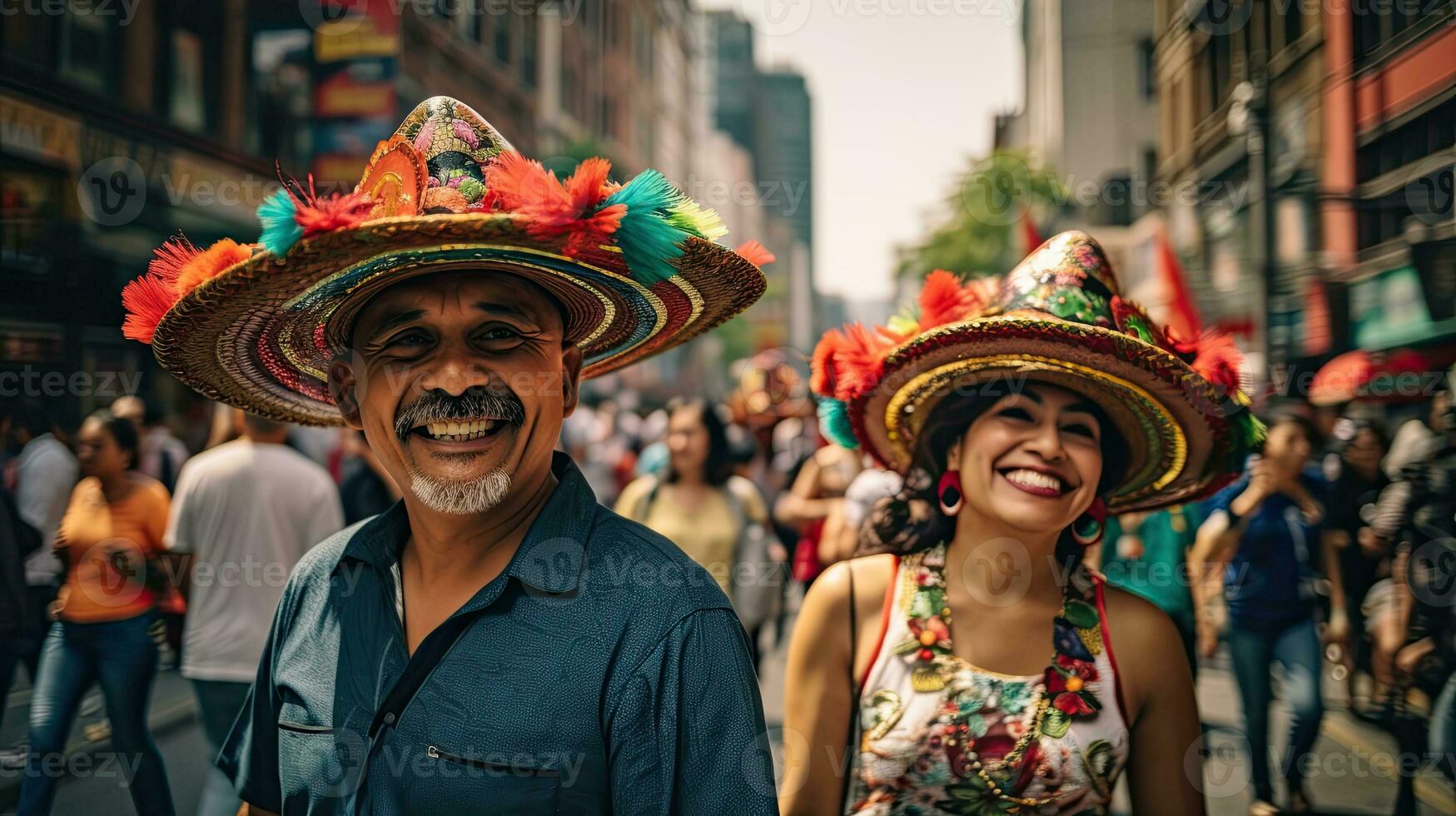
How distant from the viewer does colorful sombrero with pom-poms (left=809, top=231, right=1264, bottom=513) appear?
2.65 metres

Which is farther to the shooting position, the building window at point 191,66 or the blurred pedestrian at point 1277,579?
the building window at point 191,66

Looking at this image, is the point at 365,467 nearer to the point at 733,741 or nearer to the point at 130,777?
the point at 130,777

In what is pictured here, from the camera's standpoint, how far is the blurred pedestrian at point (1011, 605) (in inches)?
103

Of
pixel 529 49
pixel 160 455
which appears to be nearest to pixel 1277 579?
pixel 160 455

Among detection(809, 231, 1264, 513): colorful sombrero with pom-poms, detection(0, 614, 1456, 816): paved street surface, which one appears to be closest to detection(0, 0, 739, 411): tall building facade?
detection(0, 614, 1456, 816): paved street surface

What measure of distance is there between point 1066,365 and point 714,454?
372 centimetres

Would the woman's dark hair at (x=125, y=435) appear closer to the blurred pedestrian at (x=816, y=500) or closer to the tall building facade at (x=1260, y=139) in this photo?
the blurred pedestrian at (x=816, y=500)

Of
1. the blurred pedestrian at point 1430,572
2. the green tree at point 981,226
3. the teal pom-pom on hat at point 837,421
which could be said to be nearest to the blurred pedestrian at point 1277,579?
the blurred pedestrian at point 1430,572

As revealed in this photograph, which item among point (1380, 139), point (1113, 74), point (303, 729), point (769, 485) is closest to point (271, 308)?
point (303, 729)

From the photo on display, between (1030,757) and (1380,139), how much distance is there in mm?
5536

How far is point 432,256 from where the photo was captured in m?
1.97

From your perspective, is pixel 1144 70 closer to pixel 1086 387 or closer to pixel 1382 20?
pixel 1382 20

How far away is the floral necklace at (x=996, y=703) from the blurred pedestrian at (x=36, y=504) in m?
3.73

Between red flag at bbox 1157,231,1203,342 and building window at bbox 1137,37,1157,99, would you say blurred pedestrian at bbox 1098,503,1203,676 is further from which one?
building window at bbox 1137,37,1157,99
